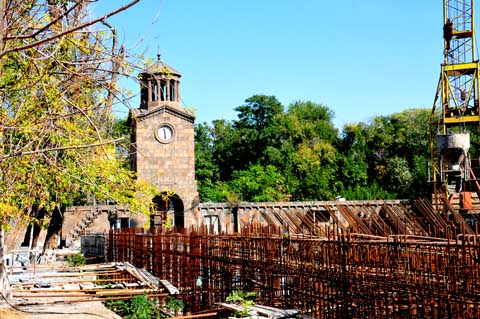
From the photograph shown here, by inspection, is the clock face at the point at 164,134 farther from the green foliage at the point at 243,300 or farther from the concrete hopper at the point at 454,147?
the green foliage at the point at 243,300

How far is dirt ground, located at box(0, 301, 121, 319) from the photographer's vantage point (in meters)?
13.0

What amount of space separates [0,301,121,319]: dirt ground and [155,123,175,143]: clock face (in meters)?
23.2

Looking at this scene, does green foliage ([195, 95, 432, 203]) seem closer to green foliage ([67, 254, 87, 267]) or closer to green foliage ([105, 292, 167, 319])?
green foliage ([67, 254, 87, 267])

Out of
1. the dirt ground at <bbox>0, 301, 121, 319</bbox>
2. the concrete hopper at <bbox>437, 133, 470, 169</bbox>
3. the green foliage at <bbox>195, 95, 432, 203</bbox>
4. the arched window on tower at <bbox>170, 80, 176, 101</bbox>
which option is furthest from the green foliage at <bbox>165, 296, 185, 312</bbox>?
the green foliage at <bbox>195, 95, 432, 203</bbox>

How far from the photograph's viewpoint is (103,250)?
2852cm

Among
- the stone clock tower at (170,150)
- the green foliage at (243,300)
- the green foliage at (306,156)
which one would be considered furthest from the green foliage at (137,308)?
the green foliage at (306,156)

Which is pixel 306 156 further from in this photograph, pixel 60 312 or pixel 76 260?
pixel 60 312

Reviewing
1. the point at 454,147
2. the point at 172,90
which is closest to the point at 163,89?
the point at 172,90

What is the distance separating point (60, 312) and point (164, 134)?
80.5 feet

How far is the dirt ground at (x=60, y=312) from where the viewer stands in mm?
12984

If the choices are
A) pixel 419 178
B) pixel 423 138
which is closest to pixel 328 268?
pixel 419 178

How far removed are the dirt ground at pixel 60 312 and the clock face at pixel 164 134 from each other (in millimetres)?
23223

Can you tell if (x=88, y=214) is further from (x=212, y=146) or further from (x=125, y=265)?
(x=212, y=146)

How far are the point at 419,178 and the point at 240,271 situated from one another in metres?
44.9
